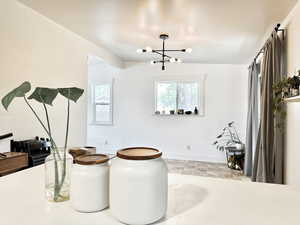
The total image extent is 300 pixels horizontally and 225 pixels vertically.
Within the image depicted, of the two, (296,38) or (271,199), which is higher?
(296,38)

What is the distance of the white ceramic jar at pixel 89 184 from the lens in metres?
0.83

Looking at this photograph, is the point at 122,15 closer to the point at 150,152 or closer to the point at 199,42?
the point at 199,42

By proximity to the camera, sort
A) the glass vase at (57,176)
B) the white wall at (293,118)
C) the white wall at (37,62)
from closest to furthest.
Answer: the glass vase at (57,176), the white wall at (293,118), the white wall at (37,62)

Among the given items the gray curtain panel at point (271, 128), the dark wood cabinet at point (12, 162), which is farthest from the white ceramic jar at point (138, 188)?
the gray curtain panel at point (271, 128)

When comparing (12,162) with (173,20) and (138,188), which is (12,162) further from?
(173,20)

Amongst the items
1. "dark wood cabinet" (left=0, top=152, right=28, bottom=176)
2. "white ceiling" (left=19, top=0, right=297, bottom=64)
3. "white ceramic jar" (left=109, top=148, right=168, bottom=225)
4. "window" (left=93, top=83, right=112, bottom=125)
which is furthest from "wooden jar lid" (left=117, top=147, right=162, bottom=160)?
"window" (left=93, top=83, right=112, bottom=125)

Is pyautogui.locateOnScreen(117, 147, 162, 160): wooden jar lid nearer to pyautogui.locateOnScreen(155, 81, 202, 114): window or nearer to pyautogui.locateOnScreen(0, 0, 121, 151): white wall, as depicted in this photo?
pyautogui.locateOnScreen(0, 0, 121, 151): white wall

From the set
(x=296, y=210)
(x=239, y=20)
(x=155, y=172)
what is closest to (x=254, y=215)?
(x=296, y=210)

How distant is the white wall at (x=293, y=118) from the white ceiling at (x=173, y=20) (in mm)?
222

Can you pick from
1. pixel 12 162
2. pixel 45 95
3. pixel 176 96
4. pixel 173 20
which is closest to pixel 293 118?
pixel 173 20

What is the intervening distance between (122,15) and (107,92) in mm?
3466

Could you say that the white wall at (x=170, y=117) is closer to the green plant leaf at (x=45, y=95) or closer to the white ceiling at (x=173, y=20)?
the white ceiling at (x=173, y=20)

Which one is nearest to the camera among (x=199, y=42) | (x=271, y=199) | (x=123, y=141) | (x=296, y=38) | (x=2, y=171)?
(x=271, y=199)

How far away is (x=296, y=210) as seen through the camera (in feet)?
3.00
